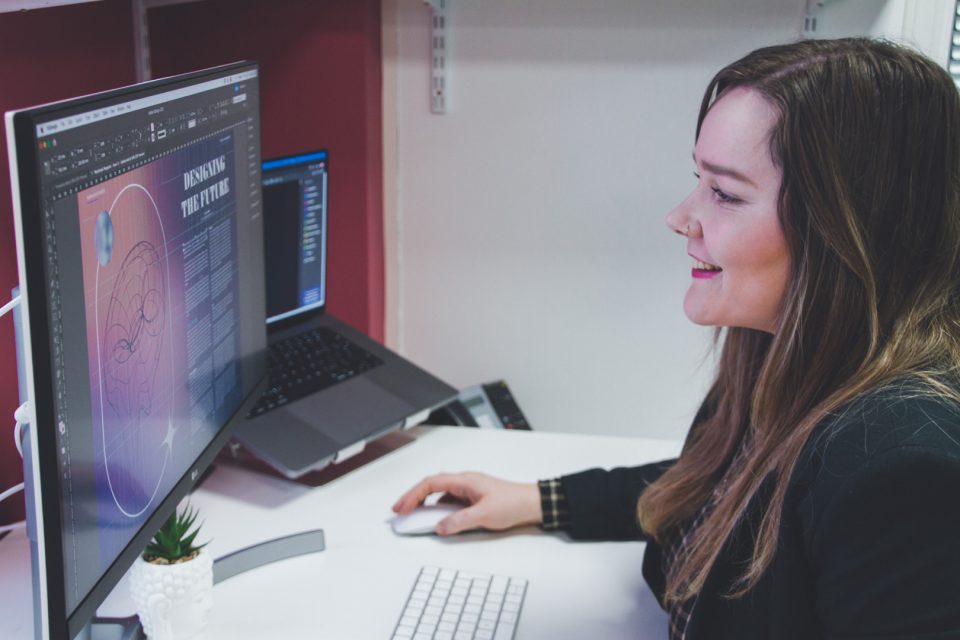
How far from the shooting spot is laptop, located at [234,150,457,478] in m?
1.33

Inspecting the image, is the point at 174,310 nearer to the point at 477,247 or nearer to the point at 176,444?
the point at 176,444

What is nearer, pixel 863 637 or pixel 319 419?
pixel 863 637

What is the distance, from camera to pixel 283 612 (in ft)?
3.44

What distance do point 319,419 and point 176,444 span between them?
40cm

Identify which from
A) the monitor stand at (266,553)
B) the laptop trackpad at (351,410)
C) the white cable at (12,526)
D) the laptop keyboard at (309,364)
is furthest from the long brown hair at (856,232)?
the white cable at (12,526)

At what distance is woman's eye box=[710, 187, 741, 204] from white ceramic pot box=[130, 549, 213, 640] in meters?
0.63

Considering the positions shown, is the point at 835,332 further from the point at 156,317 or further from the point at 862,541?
the point at 156,317

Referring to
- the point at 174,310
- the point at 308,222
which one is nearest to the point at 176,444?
the point at 174,310

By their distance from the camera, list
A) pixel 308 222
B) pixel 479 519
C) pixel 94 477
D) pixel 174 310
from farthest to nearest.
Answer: pixel 308 222, pixel 479 519, pixel 174 310, pixel 94 477

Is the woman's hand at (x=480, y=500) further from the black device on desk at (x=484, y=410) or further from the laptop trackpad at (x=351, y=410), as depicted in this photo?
the black device on desk at (x=484, y=410)

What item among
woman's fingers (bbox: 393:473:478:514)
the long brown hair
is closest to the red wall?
woman's fingers (bbox: 393:473:478:514)

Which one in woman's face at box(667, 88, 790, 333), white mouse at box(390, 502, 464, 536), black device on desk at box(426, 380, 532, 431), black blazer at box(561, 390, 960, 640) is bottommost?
black device on desk at box(426, 380, 532, 431)

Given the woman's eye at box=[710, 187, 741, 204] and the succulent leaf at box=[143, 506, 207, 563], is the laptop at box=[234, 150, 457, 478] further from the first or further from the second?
the woman's eye at box=[710, 187, 741, 204]

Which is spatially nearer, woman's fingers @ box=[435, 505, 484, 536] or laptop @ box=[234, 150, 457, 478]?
woman's fingers @ box=[435, 505, 484, 536]
